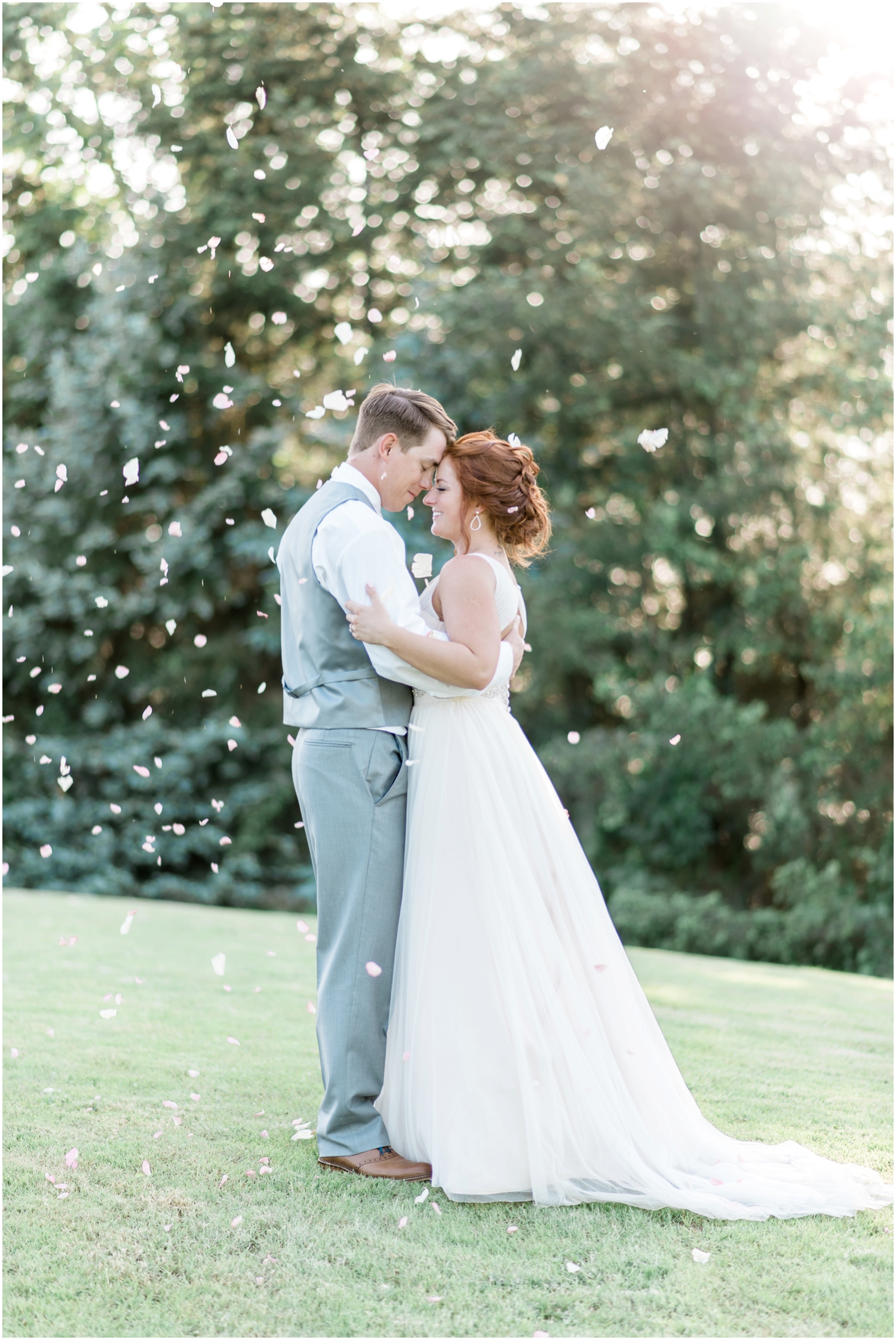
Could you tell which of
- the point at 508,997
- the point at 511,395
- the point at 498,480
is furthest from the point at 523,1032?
the point at 511,395

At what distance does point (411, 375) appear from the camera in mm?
11453

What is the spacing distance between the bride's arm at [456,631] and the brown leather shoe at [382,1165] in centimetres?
119

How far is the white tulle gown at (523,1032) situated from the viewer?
2.99 meters

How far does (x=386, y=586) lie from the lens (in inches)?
122

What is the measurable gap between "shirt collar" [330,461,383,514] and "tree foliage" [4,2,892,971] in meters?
7.87

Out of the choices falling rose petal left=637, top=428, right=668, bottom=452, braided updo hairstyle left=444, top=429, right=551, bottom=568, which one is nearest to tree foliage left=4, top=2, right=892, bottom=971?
falling rose petal left=637, top=428, right=668, bottom=452

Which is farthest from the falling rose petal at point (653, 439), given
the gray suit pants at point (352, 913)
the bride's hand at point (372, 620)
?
the gray suit pants at point (352, 913)

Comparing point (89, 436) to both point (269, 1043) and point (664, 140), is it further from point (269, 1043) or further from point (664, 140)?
point (269, 1043)

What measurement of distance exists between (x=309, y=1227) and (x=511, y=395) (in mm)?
9653

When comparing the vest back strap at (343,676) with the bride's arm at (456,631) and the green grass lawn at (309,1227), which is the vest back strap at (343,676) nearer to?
the bride's arm at (456,631)

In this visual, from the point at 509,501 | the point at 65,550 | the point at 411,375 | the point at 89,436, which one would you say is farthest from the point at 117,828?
the point at 509,501

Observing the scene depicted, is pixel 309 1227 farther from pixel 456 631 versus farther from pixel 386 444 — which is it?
pixel 386 444

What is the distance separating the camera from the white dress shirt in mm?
3111

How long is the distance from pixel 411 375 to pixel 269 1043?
26.0ft
